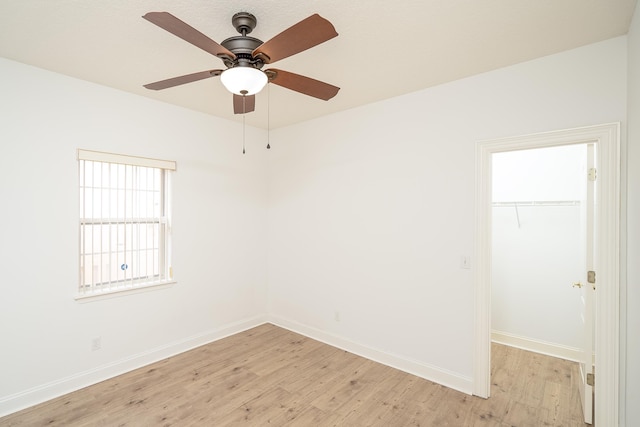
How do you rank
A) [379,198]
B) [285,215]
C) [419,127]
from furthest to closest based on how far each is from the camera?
[285,215]
[379,198]
[419,127]

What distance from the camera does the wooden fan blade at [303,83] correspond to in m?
1.86

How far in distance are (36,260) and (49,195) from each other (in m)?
0.54

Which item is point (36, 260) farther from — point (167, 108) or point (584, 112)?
point (584, 112)

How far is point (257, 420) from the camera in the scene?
2338 mm

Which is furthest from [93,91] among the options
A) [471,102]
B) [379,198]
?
[471,102]

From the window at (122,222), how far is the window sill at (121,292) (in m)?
0.02

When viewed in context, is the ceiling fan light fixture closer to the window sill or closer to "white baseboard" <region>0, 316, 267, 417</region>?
the window sill

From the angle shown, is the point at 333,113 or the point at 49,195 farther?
the point at 333,113

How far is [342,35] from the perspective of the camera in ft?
6.60

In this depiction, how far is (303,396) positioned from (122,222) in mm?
2363

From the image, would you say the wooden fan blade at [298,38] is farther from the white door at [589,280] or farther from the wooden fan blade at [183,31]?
the white door at [589,280]

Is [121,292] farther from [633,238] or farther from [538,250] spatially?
[538,250]

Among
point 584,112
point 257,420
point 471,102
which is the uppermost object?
point 471,102

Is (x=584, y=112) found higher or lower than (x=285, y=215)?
higher
